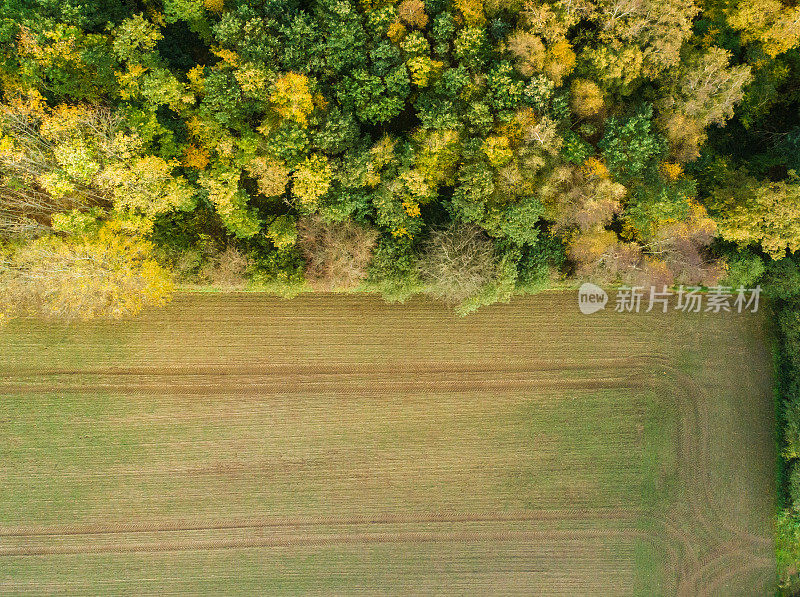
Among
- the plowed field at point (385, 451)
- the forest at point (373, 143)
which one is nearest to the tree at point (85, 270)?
the forest at point (373, 143)

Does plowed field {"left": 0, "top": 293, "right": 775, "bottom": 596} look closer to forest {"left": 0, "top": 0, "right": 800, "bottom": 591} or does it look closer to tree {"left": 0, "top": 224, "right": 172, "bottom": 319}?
forest {"left": 0, "top": 0, "right": 800, "bottom": 591}

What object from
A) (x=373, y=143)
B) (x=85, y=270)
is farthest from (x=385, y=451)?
(x=85, y=270)

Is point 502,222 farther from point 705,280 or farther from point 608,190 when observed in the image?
point 705,280

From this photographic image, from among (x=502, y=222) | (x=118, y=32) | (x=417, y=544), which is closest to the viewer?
(x=118, y=32)

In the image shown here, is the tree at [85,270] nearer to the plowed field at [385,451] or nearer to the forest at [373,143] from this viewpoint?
the forest at [373,143]

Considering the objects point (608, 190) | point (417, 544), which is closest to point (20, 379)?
point (417, 544)
